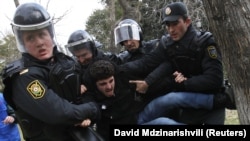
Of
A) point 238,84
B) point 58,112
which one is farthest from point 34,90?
point 238,84

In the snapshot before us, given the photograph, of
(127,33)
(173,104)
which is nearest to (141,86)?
(173,104)

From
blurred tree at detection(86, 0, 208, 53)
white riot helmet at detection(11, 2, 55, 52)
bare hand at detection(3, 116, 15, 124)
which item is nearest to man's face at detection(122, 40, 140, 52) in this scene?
white riot helmet at detection(11, 2, 55, 52)

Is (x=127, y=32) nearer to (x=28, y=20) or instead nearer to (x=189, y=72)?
(x=189, y=72)

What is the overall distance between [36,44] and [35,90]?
0.36 m

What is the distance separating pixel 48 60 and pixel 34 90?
29 centimetres

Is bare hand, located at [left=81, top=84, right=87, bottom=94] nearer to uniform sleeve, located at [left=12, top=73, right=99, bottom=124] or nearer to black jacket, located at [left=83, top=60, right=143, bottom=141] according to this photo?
black jacket, located at [left=83, top=60, right=143, bottom=141]

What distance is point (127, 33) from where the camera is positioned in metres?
3.82

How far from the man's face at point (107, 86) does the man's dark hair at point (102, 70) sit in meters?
0.03

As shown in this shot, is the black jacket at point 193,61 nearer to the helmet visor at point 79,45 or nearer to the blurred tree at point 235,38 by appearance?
the blurred tree at point 235,38

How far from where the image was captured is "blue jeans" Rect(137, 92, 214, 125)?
120 inches

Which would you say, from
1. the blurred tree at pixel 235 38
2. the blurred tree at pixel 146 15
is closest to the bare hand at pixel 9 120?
the blurred tree at pixel 235 38

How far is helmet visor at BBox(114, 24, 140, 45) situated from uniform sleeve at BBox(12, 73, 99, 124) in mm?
1466

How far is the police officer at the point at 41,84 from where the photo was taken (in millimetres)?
2414

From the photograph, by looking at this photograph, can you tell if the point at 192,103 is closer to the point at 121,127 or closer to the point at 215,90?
the point at 215,90
